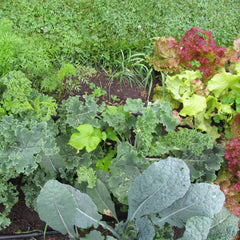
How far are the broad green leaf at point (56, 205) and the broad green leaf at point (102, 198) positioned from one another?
0.26 m

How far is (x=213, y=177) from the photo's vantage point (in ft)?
6.51

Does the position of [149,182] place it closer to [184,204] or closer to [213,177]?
[184,204]

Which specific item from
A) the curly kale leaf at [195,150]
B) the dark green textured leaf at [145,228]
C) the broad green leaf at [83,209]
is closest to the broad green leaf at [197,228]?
the dark green textured leaf at [145,228]

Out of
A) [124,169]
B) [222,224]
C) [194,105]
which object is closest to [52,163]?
[124,169]

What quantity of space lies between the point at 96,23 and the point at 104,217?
→ 2.14m

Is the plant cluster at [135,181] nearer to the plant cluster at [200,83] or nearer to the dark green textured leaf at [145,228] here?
the dark green textured leaf at [145,228]

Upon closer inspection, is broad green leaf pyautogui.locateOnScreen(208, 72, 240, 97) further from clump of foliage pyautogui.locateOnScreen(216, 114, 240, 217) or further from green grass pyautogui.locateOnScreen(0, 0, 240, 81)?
green grass pyautogui.locateOnScreen(0, 0, 240, 81)

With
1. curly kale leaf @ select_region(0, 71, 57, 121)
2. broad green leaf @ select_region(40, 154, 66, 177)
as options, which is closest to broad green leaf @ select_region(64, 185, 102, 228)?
broad green leaf @ select_region(40, 154, 66, 177)

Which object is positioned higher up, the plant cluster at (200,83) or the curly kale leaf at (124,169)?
the plant cluster at (200,83)

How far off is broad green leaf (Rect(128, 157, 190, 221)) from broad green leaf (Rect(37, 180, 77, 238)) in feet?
1.36

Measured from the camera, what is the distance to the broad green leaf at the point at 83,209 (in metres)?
1.69

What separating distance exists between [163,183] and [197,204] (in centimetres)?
28

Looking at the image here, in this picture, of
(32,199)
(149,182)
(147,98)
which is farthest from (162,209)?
(147,98)

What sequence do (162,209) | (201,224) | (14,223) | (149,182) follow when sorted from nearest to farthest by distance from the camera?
(201,224), (149,182), (162,209), (14,223)
